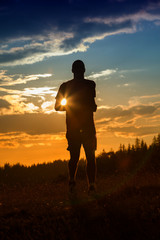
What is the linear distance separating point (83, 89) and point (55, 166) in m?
11.6

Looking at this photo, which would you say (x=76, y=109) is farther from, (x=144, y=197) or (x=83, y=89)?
(x=144, y=197)

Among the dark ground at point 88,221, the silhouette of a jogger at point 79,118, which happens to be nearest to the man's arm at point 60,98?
the silhouette of a jogger at point 79,118

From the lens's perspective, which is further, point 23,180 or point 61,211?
point 23,180

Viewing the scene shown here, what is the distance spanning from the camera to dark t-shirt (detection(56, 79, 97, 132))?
8.80 meters

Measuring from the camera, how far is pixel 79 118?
8.80m

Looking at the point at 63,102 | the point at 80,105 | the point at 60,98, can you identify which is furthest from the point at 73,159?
the point at 60,98

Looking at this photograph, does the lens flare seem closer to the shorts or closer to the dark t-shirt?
the dark t-shirt

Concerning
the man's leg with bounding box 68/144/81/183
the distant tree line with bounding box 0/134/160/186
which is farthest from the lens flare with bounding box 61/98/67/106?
the distant tree line with bounding box 0/134/160/186

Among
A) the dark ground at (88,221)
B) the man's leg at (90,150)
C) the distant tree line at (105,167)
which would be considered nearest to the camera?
the dark ground at (88,221)

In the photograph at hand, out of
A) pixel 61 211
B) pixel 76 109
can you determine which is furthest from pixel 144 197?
pixel 76 109

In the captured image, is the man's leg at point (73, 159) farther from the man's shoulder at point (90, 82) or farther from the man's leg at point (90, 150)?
the man's shoulder at point (90, 82)

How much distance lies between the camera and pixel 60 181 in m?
15.1

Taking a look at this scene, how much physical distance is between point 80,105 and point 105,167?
937 cm

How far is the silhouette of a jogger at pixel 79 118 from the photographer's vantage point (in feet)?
28.6
